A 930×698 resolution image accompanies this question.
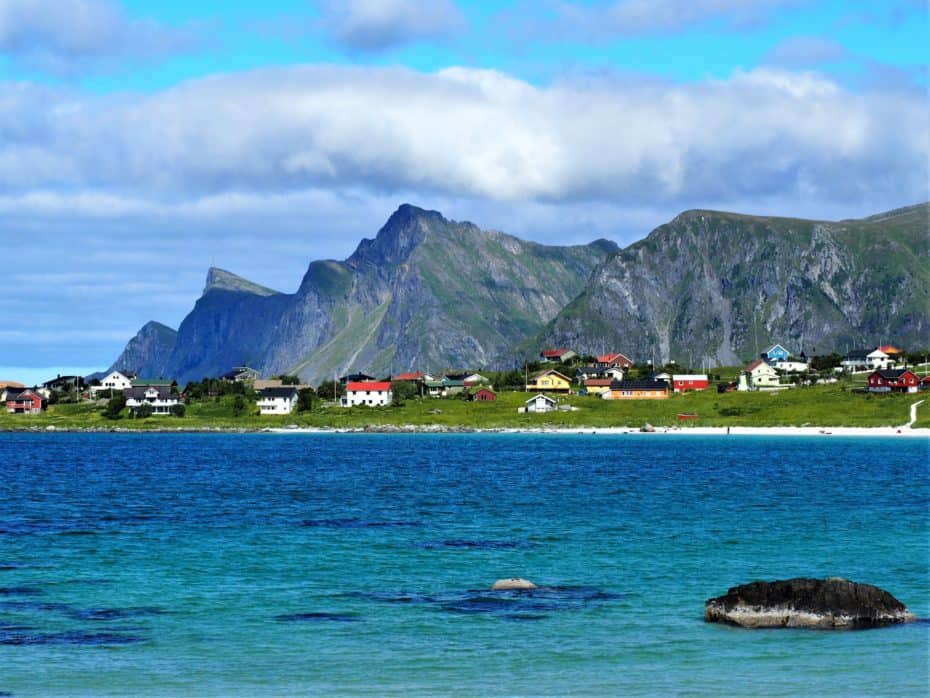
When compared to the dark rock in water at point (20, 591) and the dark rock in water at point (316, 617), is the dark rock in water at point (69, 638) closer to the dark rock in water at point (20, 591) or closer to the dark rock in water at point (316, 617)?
the dark rock in water at point (316, 617)

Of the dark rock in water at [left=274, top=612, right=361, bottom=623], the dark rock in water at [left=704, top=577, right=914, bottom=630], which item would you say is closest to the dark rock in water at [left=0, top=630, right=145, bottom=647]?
the dark rock in water at [left=274, top=612, right=361, bottom=623]

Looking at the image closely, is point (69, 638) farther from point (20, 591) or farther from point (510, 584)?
point (510, 584)

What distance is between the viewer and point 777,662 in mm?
30000

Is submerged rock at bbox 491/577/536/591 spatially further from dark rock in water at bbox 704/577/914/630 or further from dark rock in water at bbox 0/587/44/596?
dark rock in water at bbox 0/587/44/596

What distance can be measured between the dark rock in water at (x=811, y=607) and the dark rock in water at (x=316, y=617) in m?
11.1

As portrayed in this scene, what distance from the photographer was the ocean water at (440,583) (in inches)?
1146

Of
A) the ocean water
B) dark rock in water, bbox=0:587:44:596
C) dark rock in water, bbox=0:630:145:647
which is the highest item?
dark rock in water, bbox=0:587:44:596

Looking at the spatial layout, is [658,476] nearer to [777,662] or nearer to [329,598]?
[329,598]

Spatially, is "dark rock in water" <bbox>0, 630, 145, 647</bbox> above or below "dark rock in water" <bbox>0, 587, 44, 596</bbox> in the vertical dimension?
below

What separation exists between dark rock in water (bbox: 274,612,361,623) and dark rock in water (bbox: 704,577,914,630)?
36.4 ft

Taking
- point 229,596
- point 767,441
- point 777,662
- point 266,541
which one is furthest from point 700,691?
→ point 767,441

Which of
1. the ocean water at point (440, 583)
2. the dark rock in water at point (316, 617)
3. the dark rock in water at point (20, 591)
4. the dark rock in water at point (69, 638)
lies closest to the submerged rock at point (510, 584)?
the ocean water at point (440, 583)

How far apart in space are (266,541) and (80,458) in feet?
312

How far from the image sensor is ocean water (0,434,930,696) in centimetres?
2911
